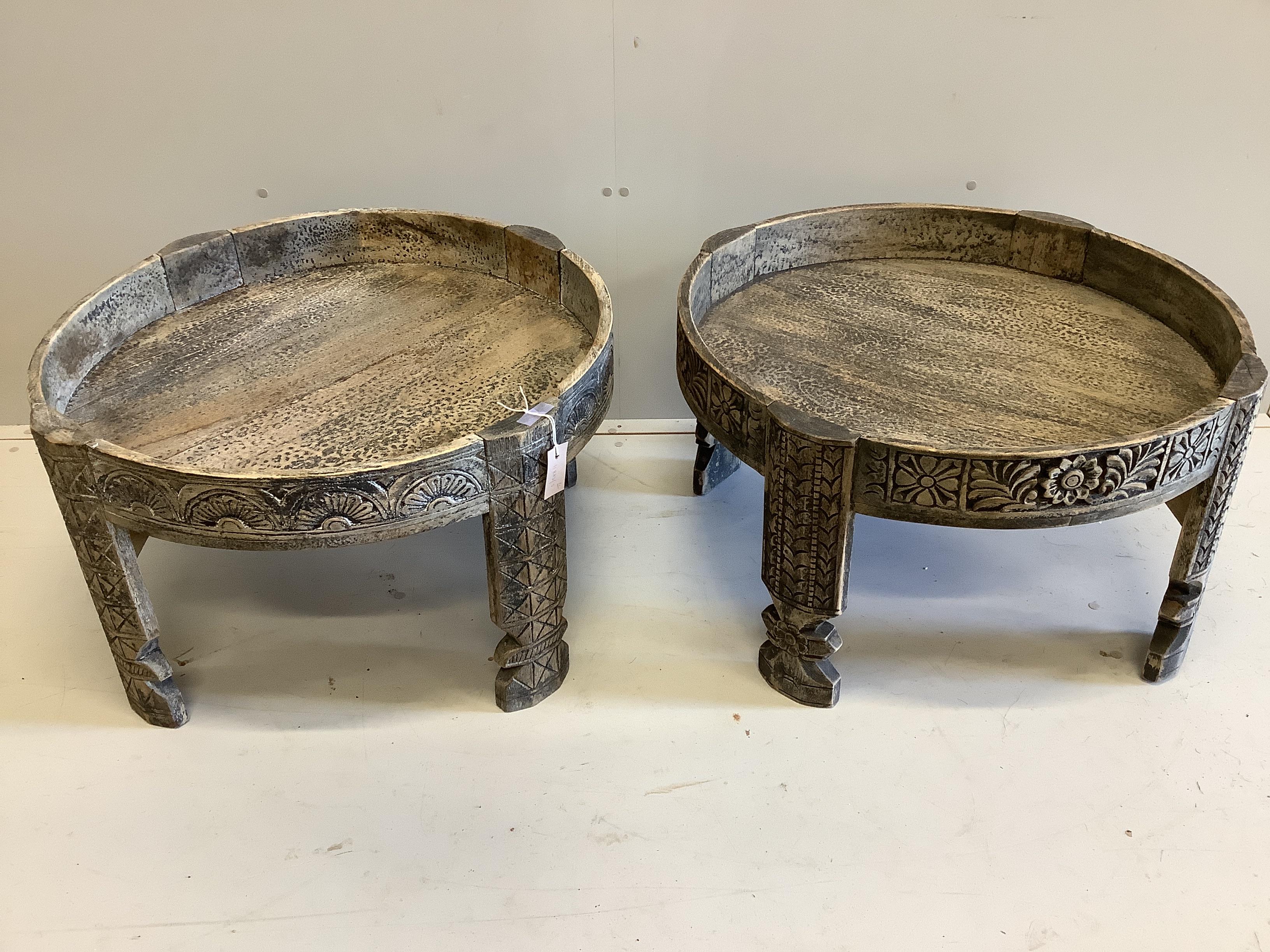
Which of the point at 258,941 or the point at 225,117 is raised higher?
the point at 225,117

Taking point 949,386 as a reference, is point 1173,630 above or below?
below

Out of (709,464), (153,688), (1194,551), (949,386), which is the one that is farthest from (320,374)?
(1194,551)

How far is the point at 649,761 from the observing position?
1787 mm

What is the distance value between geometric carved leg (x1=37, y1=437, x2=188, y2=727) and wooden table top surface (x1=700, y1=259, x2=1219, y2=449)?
1034 millimetres

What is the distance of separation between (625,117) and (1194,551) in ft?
4.76

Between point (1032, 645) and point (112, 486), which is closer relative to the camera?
point (112, 486)

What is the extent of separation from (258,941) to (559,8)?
1849mm

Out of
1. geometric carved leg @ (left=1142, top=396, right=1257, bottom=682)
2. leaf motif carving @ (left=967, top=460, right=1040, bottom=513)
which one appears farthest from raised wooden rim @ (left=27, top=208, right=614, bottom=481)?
geometric carved leg @ (left=1142, top=396, right=1257, bottom=682)

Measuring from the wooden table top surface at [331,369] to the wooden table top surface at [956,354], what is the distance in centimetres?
40

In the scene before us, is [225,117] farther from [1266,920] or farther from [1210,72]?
[1266,920]

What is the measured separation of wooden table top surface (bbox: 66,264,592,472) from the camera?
5.90ft

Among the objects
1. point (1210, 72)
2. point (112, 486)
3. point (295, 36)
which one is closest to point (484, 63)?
point (295, 36)

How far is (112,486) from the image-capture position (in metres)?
1.61

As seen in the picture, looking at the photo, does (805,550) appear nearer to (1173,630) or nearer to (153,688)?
(1173,630)
